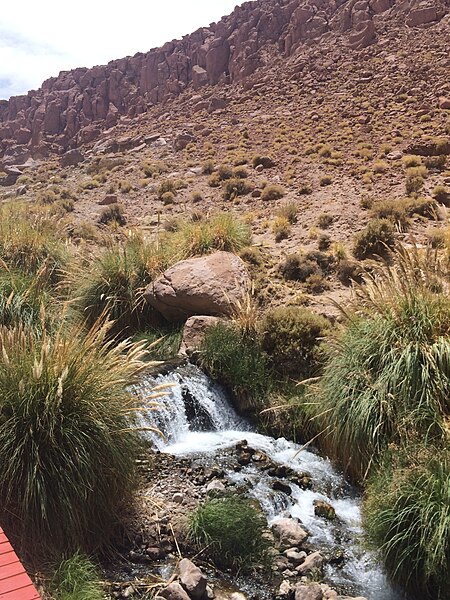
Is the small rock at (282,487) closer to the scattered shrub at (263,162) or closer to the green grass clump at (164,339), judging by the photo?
the green grass clump at (164,339)

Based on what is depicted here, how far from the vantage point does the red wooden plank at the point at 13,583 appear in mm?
2729

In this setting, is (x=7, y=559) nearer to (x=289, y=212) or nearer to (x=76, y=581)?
(x=76, y=581)

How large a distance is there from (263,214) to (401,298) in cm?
1401

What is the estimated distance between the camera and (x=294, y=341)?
10195 millimetres

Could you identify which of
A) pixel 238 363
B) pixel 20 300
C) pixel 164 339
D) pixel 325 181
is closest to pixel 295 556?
pixel 238 363

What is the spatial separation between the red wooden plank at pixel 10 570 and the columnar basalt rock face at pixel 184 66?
43604mm

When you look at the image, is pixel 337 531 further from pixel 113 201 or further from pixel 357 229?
pixel 113 201

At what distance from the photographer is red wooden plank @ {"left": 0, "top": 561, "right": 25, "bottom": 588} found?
9.34 feet

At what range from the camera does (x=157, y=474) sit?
727 cm

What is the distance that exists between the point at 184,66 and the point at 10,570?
6067 cm

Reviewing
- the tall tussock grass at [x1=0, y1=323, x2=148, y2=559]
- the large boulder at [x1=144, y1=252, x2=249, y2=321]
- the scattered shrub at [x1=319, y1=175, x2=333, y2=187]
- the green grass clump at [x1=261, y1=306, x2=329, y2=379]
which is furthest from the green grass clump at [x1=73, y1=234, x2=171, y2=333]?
the scattered shrub at [x1=319, y1=175, x2=333, y2=187]

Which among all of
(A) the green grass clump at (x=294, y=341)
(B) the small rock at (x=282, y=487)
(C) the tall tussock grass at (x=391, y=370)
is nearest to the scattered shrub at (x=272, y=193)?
(A) the green grass clump at (x=294, y=341)

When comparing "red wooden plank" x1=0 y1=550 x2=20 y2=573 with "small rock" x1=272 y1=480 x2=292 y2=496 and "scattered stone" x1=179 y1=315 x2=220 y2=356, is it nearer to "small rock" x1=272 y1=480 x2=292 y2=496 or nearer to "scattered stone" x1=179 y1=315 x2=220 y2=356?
"small rock" x1=272 y1=480 x2=292 y2=496

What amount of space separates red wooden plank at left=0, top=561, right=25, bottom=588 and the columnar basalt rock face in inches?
1717
